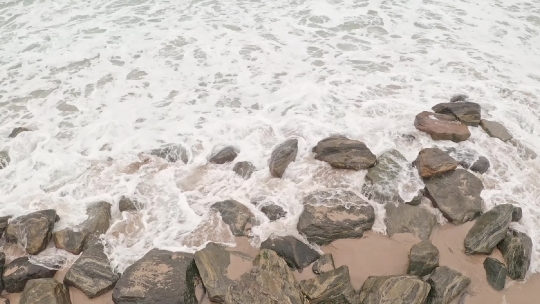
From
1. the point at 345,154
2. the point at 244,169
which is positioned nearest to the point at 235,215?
the point at 244,169

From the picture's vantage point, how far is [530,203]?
19.0ft

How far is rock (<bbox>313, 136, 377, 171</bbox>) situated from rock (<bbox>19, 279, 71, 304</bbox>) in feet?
13.4

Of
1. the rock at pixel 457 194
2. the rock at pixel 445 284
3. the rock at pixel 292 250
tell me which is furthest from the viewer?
the rock at pixel 457 194

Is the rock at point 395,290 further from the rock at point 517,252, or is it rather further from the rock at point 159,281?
the rock at point 159,281

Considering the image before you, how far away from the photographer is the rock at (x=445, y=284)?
178 inches

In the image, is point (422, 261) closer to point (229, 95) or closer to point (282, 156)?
point (282, 156)

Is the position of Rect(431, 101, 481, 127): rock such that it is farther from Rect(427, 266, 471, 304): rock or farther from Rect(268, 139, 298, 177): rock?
Rect(427, 266, 471, 304): rock

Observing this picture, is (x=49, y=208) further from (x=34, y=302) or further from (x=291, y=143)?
(x=291, y=143)

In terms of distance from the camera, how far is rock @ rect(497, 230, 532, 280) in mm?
4805

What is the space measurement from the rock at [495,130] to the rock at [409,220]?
2373 mm

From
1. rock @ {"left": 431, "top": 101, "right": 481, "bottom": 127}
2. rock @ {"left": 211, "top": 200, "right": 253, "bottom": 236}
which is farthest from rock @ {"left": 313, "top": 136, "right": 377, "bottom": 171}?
rock @ {"left": 431, "top": 101, "right": 481, "bottom": 127}

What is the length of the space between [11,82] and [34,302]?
638cm

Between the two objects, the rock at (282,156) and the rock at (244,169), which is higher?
the rock at (282,156)

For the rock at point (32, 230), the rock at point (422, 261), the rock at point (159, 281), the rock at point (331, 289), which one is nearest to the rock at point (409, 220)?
the rock at point (422, 261)
